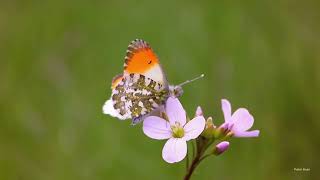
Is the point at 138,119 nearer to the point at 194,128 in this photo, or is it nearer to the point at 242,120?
the point at 194,128

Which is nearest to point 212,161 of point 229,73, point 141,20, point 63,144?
point 229,73

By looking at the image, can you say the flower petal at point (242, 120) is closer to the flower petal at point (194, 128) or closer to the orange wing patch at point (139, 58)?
the flower petal at point (194, 128)

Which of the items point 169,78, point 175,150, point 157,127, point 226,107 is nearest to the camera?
point 175,150

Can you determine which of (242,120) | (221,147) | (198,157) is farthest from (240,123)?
(198,157)

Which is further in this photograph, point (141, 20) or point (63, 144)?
point (141, 20)

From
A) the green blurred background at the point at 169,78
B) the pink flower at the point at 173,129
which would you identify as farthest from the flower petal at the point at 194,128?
the green blurred background at the point at 169,78

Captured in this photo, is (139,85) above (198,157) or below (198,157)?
above

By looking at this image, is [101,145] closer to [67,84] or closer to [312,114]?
[67,84]
